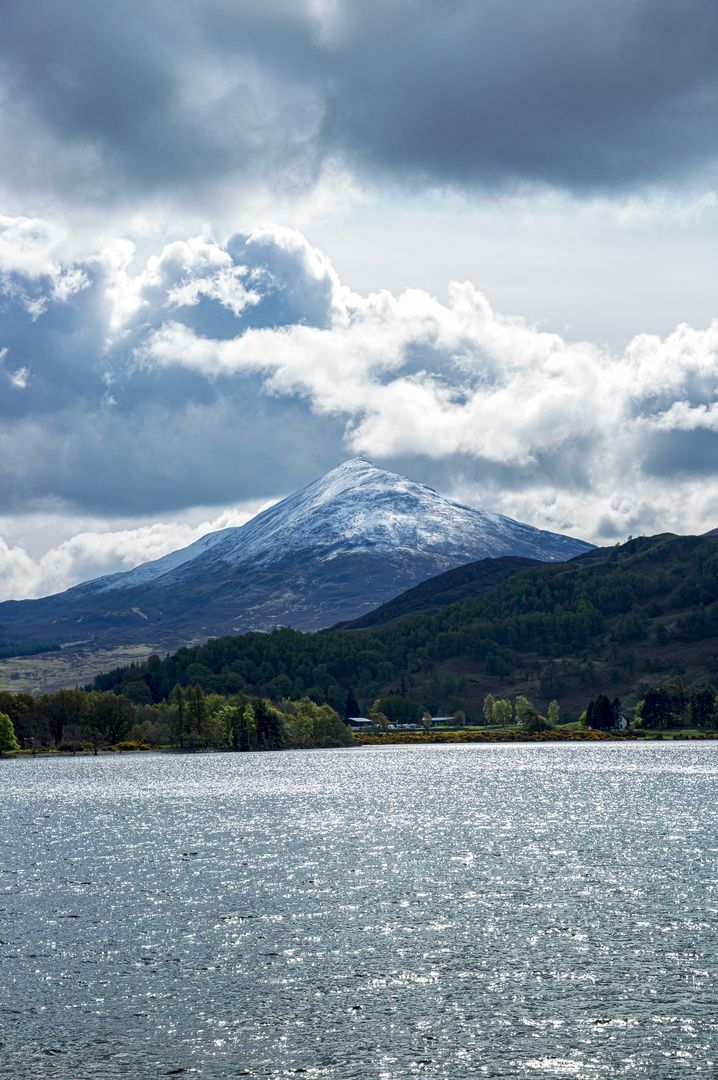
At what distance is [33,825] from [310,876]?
186 ft

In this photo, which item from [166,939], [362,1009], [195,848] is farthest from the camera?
[195,848]

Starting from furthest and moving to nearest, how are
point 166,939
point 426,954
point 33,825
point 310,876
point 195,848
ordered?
1. point 33,825
2. point 195,848
3. point 310,876
4. point 166,939
5. point 426,954

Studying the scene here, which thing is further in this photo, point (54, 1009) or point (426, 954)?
point (426, 954)

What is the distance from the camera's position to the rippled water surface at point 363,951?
36.0 m

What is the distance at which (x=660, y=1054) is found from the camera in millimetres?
35031

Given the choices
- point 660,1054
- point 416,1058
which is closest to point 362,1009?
point 416,1058

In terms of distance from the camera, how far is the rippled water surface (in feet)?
118

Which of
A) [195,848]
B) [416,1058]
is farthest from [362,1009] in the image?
[195,848]

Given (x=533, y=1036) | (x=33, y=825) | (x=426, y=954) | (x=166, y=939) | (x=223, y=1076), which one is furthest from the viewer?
(x=33, y=825)

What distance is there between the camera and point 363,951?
5144 centimetres

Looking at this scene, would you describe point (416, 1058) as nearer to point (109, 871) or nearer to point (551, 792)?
point (109, 871)

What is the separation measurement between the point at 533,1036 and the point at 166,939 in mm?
26446

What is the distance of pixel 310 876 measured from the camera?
74.8 m

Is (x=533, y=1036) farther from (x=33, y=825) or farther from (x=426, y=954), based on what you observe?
(x=33, y=825)
